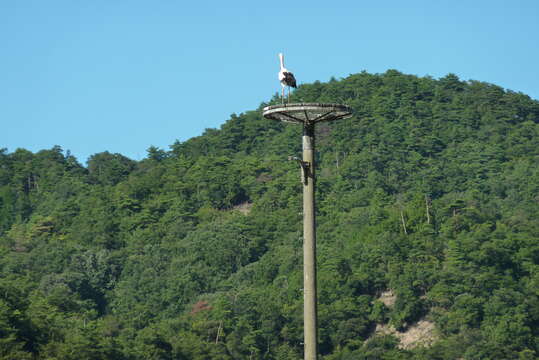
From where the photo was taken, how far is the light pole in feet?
55.9

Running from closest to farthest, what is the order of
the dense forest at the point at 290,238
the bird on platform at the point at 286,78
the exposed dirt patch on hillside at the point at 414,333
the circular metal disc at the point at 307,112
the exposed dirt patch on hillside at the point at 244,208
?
the circular metal disc at the point at 307,112
the bird on platform at the point at 286,78
the dense forest at the point at 290,238
the exposed dirt patch on hillside at the point at 414,333
the exposed dirt patch on hillside at the point at 244,208

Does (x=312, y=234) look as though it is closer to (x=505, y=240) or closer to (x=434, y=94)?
(x=505, y=240)

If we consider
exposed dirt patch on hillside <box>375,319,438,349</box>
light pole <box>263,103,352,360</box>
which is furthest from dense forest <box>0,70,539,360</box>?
light pole <box>263,103,352,360</box>

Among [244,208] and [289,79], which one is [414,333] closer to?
[244,208]

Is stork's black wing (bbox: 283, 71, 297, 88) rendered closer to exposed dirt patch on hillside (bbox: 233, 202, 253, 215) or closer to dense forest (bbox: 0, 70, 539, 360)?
dense forest (bbox: 0, 70, 539, 360)

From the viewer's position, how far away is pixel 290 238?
11000 cm

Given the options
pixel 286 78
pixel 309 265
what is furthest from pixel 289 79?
pixel 309 265

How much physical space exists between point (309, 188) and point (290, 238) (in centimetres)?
9275

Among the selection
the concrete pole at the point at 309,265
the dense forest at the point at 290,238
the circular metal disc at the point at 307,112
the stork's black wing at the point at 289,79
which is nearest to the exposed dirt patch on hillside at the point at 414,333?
the dense forest at the point at 290,238

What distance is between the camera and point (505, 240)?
92.1 m

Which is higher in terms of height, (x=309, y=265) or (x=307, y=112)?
(x=307, y=112)

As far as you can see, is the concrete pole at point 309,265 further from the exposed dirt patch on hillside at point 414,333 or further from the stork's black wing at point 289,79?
the exposed dirt patch on hillside at point 414,333

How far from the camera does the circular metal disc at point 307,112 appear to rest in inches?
699

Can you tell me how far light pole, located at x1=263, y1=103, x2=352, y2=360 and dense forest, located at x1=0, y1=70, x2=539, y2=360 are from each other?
48206mm
